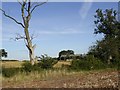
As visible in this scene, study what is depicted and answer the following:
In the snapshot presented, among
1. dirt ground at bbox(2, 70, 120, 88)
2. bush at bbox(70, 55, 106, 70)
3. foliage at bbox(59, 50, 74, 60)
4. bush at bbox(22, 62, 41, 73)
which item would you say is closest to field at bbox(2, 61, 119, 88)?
dirt ground at bbox(2, 70, 120, 88)

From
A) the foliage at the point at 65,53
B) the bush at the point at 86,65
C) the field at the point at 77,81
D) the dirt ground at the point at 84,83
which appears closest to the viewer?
the dirt ground at the point at 84,83

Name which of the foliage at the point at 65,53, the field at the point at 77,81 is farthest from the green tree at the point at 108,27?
the field at the point at 77,81

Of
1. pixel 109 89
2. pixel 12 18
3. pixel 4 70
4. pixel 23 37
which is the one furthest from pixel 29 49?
pixel 109 89

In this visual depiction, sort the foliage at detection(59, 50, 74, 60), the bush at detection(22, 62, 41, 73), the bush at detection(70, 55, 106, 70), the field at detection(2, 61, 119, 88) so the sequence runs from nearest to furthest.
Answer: the field at detection(2, 61, 119, 88), the bush at detection(22, 62, 41, 73), the bush at detection(70, 55, 106, 70), the foliage at detection(59, 50, 74, 60)

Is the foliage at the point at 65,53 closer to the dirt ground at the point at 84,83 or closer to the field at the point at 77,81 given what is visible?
the field at the point at 77,81

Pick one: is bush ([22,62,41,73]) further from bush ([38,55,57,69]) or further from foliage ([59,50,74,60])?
foliage ([59,50,74,60])

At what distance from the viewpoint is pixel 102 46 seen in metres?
35.9

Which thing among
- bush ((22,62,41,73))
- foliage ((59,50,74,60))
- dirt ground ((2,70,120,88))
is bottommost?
dirt ground ((2,70,120,88))

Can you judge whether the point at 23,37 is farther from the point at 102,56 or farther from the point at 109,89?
the point at 109,89

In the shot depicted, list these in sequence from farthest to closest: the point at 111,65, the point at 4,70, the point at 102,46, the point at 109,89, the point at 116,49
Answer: the point at 102,46 → the point at 116,49 → the point at 111,65 → the point at 4,70 → the point at 109,89

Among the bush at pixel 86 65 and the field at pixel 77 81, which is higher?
the bush at pixel 86 65

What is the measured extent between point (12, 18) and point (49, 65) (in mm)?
7967

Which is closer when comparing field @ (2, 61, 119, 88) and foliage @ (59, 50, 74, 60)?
field @ (2, 61, 119, 88)

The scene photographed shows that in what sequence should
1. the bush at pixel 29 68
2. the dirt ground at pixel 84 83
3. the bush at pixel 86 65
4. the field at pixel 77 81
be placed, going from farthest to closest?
the bush at pixel 86 65
the bush at pixel 29 68
the field at pixel 77 81
the dirt ground at pixel 84 83
